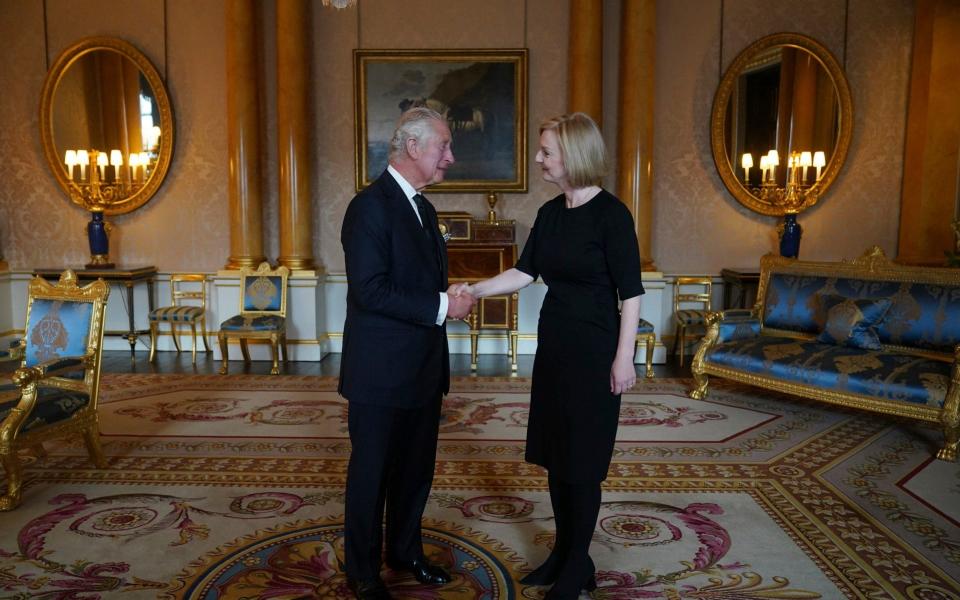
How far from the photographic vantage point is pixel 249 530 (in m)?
2.84

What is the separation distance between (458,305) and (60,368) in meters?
2.28

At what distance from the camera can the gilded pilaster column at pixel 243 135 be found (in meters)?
6.41

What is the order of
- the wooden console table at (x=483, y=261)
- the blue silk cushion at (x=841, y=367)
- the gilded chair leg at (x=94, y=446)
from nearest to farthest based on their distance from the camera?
the gilded chair leg at (x=94, y=446)
the blue silk cushion at (x=841, y=367)
the wooden console table at (x=483, y=261)

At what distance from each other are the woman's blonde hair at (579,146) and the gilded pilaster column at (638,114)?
4.38 m

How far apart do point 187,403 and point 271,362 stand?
66.1 inches

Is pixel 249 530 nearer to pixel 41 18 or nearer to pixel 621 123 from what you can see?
pixel 621 123

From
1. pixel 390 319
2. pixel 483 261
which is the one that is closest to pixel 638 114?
pixel 483 261

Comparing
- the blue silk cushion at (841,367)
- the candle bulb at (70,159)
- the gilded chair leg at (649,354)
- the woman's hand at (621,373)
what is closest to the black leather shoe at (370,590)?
the woman's hand at (621,373)

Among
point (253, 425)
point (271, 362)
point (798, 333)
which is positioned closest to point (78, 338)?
point (253, 425)

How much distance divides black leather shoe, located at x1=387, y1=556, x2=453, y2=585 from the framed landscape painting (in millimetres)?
4735

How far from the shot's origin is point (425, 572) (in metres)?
2.42

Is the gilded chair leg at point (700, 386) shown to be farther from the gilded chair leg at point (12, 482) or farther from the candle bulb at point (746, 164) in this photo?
the gilded chair leg at point (12, 482)

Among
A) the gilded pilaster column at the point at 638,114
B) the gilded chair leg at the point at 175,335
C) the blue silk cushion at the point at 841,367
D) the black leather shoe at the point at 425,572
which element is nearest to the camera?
the black leather shoe at the point at 425,572

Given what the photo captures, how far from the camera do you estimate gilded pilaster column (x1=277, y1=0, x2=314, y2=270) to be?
6418 millimetres
